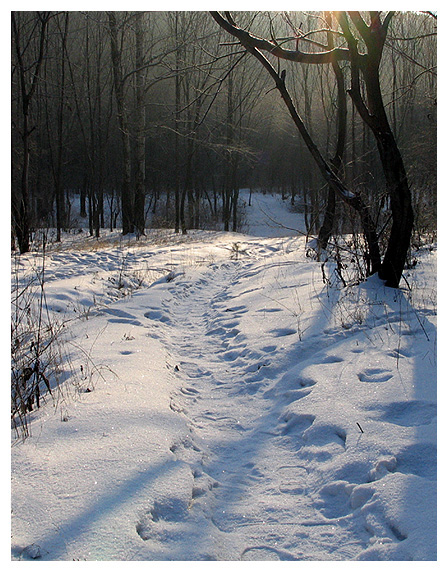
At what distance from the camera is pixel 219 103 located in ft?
74.1

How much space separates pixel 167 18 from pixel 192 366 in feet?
59.8

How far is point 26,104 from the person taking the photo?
955 cm

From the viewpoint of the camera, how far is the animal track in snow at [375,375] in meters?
2.89

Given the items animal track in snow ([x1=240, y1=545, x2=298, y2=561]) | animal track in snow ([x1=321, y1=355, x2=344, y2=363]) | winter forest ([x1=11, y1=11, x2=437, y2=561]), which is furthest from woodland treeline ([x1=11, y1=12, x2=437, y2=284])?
animal track in snow ([x1=240, y1=545, x2=298, y2=561])

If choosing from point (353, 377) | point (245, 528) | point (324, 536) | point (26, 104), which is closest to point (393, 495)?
point (324, 536)

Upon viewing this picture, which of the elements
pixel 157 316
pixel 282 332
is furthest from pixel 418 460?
pixel 157 316

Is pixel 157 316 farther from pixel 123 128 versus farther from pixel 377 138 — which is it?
pixel 123 128

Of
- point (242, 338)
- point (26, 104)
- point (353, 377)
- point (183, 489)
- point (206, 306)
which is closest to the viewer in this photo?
point (183, 489)

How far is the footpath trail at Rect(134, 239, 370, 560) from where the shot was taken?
1760mm

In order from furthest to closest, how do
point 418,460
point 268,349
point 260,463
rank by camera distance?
1. point 268,349
2. point 260,463
3. point 418,460

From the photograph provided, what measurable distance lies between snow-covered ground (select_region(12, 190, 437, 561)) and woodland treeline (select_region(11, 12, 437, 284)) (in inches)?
83.7

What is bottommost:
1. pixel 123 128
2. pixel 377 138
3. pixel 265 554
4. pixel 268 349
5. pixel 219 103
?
pixel 265 554

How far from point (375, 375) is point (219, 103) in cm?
2251

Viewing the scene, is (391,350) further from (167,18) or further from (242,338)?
(167,18)
